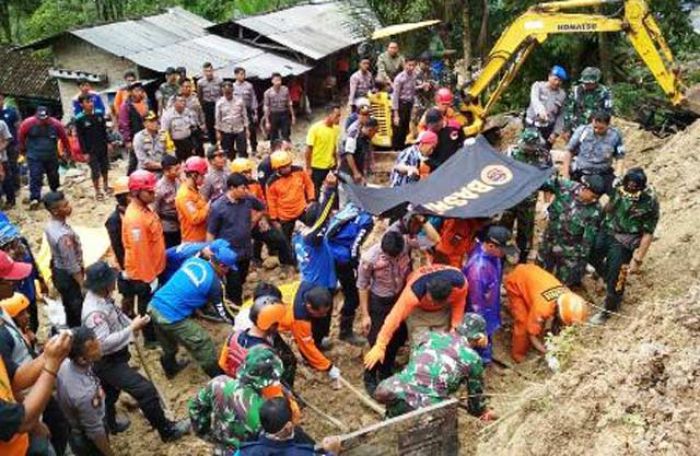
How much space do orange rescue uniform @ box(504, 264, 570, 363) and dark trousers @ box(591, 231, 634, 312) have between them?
0.55m

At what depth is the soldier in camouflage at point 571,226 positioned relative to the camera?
6523mm

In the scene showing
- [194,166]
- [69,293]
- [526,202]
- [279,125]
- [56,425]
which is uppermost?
[194,166]

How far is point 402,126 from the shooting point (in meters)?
11.7

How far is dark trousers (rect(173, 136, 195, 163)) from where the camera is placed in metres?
10.3

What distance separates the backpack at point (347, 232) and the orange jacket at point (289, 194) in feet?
4.55

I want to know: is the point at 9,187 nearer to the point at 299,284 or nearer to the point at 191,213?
the point at 191,213

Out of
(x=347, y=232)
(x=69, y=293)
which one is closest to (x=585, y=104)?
(x=347, y=232)

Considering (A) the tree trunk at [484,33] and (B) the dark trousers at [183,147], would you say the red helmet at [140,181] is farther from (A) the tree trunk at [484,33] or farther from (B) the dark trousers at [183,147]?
(A) the tree trunk at [484,33]

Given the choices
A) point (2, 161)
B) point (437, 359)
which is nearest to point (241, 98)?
point (2, 161)

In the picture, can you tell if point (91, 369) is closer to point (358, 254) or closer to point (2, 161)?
point (358, 254)

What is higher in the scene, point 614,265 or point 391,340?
point 614,265

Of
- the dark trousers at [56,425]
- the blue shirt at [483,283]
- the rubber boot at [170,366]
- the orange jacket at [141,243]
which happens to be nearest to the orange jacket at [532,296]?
the blue shirt at [483,283]

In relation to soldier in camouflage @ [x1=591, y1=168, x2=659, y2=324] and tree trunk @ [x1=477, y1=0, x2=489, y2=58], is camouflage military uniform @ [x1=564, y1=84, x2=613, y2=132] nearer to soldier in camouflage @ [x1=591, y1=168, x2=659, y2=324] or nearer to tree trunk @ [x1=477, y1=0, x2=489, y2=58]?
soldier in camouflage @ [x1=591, y1=168, x2=659, y2=324]

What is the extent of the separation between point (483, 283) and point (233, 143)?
618 cm
